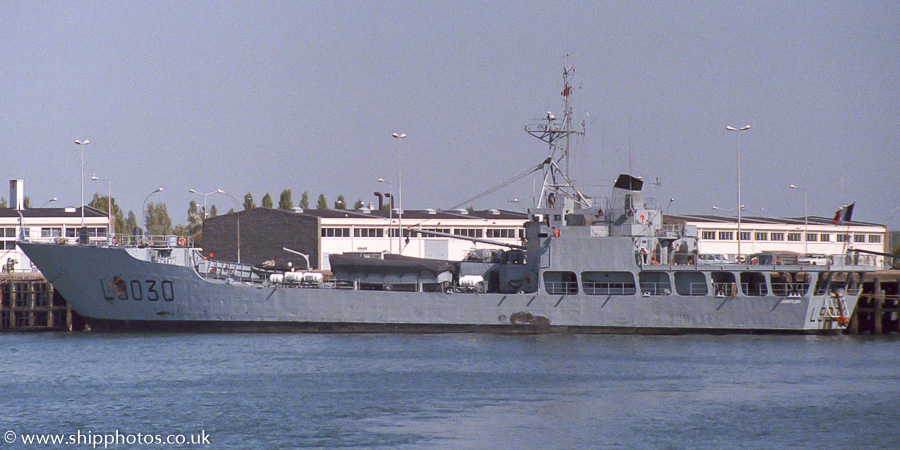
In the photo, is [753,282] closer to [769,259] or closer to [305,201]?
[769,259]

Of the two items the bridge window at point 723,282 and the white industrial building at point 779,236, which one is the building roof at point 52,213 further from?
the bridge window at point 723,282

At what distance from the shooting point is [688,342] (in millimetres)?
36375

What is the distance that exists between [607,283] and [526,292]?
10.3ft

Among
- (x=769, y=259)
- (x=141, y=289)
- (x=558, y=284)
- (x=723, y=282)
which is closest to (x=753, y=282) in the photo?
(x=769, y=259)

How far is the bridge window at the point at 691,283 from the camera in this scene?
38.5 metres

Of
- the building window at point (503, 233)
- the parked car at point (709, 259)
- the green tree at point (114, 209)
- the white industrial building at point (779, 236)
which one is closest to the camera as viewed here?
the parked car at point (709, 259)

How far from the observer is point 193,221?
335 feet

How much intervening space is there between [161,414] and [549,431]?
30.1ft

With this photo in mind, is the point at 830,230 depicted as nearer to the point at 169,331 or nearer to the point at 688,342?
the point at 688,342

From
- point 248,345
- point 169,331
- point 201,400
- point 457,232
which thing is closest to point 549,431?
point 201,400

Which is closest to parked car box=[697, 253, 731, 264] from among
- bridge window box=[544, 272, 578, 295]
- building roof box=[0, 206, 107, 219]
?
bridge window box=[544, 272, 578, 295]

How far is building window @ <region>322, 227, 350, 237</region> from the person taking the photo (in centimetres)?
6494

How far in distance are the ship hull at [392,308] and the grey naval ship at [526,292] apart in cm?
4

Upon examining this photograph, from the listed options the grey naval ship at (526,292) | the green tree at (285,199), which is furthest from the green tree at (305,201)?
the grey naval ship at (526,292)
